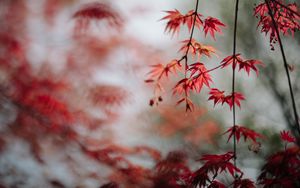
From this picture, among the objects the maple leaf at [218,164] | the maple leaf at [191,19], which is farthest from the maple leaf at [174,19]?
the maple leaf at [218,164]

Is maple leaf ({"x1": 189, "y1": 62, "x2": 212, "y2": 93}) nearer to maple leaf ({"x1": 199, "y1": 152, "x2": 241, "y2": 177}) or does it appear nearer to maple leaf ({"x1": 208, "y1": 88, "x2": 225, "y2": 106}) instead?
maple leaf ({"x1": 208, "y1": 88, "x2": 225, "y2": 106})

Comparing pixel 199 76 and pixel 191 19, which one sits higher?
pixel 191 19

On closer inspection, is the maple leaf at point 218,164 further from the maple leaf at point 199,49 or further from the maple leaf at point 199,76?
the maple leaf at point 199,49

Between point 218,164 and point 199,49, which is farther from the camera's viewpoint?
point 199,49

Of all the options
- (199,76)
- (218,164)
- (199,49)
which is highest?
(199,49)

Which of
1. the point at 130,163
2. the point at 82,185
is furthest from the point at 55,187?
the point at 130,163

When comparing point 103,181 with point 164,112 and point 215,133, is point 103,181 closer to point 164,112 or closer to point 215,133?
point 164,112

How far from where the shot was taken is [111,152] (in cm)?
296

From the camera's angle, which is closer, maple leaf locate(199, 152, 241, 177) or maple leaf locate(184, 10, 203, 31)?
maple leaf locate(199, 152, 241, 177)

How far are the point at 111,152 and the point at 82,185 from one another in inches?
16.5

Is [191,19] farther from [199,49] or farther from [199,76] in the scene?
[199,76]

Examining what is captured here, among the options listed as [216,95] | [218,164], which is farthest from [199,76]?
[218,164]

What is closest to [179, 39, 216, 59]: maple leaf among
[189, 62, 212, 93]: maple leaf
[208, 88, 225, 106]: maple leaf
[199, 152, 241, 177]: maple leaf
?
[189, 62, 212, 93]: maple leaf

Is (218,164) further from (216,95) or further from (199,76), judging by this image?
(199,76)
